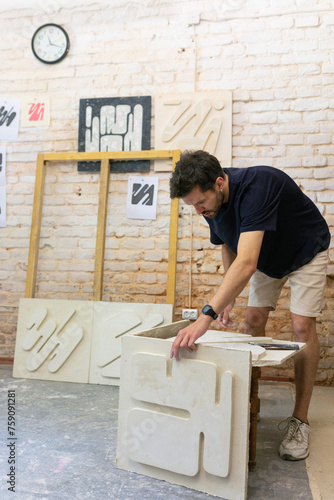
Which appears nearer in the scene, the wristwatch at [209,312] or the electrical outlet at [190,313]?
the wristwatch at [209,312]

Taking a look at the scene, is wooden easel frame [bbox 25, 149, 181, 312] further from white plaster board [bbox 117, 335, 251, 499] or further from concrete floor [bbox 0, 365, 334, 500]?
white plaster board [bbox 117, 335, 251, 499]

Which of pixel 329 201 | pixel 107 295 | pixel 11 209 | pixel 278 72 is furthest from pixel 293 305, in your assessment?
pixel 11 209

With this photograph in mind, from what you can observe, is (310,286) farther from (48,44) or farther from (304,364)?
(48,44)

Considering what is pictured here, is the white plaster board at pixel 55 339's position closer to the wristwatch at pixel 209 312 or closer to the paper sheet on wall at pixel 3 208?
the paper sheet on wall at pixel 3 208

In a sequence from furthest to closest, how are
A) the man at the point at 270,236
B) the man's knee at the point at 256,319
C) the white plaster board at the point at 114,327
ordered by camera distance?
1. the white plaster board at the point at 114,327
2. the man's knee at the point at 256,319
3. the man at the point at 270,236

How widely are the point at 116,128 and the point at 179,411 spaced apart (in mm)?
2036

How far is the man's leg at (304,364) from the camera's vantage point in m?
1.76

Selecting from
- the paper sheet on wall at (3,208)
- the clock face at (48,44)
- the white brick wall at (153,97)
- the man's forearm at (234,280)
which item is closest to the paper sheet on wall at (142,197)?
the white brick wall at (153,97)

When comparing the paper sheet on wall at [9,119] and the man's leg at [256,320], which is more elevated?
the paper sheet on wall at [9,119]

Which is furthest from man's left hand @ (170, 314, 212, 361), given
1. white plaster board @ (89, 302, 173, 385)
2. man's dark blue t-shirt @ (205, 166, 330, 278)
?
white plaster board @ (89, 302, 173, 385)

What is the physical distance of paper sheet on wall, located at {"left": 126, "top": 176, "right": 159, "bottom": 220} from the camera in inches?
113

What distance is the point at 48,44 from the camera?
306 cm

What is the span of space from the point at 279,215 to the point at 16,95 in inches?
86.6

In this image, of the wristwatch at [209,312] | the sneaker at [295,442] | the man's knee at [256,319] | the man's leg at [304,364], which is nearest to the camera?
the wristwatch at [209,312]
